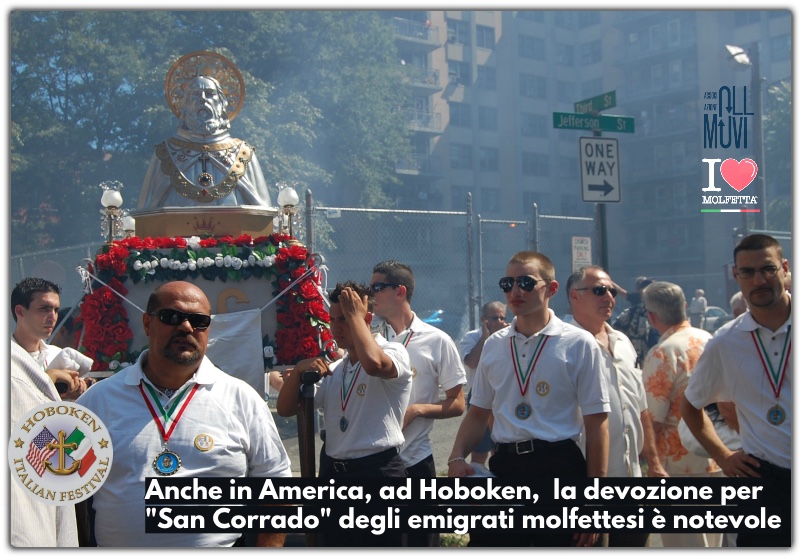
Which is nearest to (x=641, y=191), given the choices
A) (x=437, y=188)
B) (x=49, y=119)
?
(x=437, y=188)

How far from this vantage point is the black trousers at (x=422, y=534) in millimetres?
4742

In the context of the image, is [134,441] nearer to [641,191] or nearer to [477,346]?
[477,346]

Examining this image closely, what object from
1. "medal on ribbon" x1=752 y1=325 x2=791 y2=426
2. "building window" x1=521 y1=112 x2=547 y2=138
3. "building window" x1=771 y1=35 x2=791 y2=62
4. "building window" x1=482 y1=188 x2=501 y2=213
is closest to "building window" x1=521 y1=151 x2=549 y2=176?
"building window" x1=521 y1=112 x2=547 y2=138

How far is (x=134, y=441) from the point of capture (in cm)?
352

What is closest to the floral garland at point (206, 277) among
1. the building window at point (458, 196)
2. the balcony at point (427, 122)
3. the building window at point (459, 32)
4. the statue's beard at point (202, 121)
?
the statue's beard at point (202, 121)

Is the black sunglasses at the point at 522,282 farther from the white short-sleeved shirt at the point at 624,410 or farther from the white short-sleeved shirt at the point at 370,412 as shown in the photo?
the white short-sleeved shirt at the point at 624,410

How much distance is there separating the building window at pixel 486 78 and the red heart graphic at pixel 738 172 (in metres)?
29.8

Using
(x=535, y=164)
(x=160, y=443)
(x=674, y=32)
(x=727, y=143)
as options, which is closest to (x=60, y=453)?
(x=160, y=443)

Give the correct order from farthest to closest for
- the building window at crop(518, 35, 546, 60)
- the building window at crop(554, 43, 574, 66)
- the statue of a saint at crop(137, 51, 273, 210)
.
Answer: the building window at crop(554, 43, 574, 66) < the building window at crop(518, 35, 546, 60) < the statue of a saint at crop(137, 51, 273, 210)

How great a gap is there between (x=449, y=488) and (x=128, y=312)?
2.88m

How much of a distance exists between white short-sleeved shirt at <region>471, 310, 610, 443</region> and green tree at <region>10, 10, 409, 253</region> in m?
21.8

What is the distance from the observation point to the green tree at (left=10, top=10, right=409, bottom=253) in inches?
1020

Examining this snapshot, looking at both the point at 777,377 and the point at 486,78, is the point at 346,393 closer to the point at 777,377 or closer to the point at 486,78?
the point at 777,377

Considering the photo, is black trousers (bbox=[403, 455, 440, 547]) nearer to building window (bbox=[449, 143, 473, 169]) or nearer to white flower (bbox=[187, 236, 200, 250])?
white flower (bbox=[187, 236, 200, 250])
